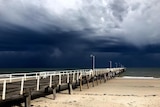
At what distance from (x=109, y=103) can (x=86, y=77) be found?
13.5 m

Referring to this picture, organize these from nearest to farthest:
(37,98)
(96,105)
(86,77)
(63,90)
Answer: (96,105), (37,98), (63,90), (86,77)

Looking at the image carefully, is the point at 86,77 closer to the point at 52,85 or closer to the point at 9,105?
the point at 52,85

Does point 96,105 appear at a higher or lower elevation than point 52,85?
lower

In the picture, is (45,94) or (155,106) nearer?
Result: (155,106)

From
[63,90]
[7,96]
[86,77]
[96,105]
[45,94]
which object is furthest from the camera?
[86,77]

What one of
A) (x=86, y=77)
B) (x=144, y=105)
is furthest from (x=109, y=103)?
(x=86, y=77)

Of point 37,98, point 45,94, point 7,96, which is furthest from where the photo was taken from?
point 45,94

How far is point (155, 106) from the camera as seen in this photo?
18.3 metres

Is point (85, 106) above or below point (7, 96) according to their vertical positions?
below

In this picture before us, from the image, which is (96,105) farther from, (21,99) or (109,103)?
(21,99)

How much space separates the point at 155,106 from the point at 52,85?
8446mm

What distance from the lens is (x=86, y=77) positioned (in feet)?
106

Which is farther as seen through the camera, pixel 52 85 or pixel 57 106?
pixel 52 85

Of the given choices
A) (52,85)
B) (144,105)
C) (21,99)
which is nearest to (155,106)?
(144,105)
